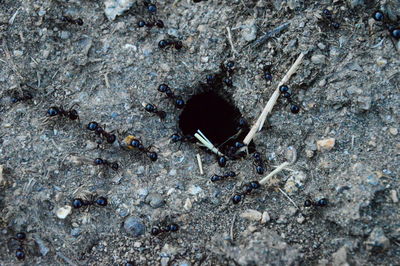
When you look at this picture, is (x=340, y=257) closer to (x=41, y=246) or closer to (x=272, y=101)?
(x=272, y=101)

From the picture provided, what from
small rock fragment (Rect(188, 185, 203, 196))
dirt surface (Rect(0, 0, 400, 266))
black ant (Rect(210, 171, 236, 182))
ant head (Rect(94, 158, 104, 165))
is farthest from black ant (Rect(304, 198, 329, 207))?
ant head (Rect(94, 158, 104, 165))

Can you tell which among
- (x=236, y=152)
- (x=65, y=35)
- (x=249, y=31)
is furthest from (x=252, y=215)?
(x=65, y=35)

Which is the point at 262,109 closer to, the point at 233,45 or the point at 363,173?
the point at 233,45

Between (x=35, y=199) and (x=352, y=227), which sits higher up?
(x=35, y=199)

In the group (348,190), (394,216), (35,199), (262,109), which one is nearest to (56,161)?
(35,199)

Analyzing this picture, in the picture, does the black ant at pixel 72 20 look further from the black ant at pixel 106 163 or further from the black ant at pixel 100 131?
the black ant at pixel 106 163

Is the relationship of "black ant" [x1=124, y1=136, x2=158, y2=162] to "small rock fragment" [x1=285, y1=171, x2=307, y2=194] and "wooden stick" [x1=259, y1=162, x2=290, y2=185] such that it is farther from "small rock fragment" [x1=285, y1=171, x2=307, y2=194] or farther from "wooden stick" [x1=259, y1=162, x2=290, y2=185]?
"small rock fragment" [x1=285, y1=171, x2=307, y2=194]

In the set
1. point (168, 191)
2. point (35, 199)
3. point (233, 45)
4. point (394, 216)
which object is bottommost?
point (394, 216)
